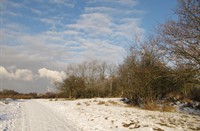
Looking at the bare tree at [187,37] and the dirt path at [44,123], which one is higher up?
the bare tree at [187,37]

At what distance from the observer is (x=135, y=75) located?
2423cm

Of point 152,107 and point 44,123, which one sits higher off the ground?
point 152,107

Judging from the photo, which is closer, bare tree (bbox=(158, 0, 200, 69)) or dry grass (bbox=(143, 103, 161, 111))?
bare tree (bbox=(158, 0, 200, 69))

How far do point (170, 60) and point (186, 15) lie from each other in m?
2.75

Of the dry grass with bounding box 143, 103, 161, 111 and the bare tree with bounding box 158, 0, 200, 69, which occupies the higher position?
the bare tree with bounding box 158, 0, 200, 69

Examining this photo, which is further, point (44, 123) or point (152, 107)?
point (152, 107)

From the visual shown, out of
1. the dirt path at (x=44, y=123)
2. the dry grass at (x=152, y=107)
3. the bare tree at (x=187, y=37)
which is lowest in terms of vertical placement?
the dirt path at (x=44, y=123)

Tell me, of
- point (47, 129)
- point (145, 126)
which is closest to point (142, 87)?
point (145, 126)

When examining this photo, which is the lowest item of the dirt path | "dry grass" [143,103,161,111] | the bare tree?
the dirt path

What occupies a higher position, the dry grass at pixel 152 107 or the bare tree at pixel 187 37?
the bare tree at pixel 187 37

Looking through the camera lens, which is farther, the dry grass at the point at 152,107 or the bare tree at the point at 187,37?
the dry grass at the point at 152,107

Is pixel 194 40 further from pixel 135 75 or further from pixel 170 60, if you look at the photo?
pixel 135 75

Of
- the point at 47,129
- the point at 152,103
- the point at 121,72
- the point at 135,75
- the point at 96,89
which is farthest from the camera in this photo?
the point at 96,89

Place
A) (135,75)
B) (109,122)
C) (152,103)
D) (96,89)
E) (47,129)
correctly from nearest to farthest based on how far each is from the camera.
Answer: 1. (47,129)
2. (109,122)
3. (152,103)
4. (135,75)
5. (96,89)
